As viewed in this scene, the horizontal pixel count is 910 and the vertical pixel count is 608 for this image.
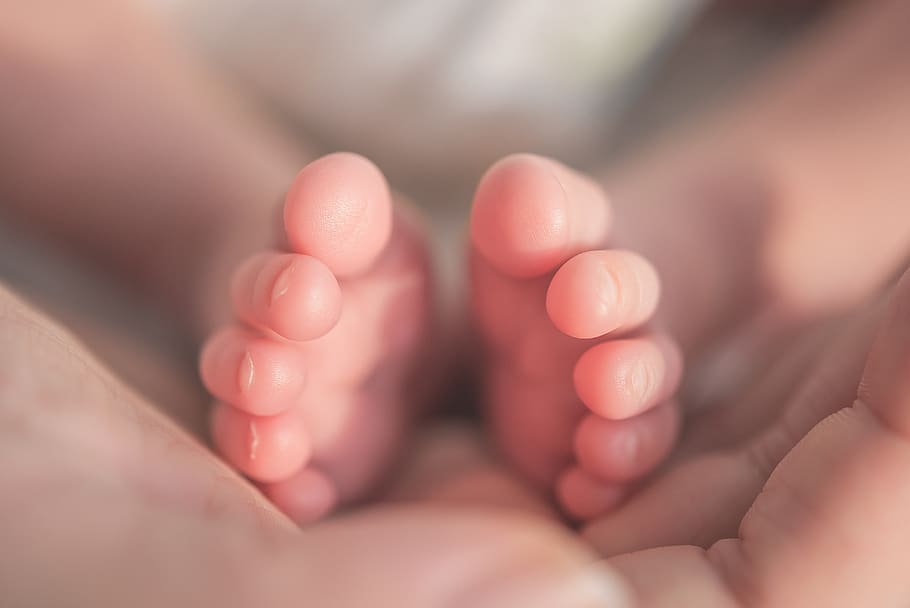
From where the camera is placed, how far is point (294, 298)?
35 centimetres

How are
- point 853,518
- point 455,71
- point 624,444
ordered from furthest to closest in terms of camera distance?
point 455,71
point 624,444
point 853,518

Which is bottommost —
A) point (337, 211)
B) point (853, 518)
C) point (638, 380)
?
point (853, 518)

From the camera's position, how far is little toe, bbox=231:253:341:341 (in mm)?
351

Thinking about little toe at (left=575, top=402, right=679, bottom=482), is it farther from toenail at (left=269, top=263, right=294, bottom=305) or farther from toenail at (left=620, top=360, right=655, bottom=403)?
toenail at (left=269, top=263, right=294, bottom=305)

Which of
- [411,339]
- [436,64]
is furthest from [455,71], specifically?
[411,339]

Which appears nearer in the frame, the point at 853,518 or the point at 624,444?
the point at 853,518

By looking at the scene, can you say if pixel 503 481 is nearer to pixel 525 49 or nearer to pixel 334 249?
pixel 334 249

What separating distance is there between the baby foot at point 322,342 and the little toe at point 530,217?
5 cm

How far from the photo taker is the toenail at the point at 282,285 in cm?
35

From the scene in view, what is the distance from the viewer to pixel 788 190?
547 mm

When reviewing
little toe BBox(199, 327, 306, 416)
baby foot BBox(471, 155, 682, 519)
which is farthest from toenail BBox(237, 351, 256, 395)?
baby foot BBox(471, 155, 682, 519)

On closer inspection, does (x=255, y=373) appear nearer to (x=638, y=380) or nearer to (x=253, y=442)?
(x=253, y=442)

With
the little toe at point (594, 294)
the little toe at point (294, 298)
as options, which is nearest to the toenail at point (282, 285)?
the little toe at point (294, 298)

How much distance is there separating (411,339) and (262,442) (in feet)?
0.36
